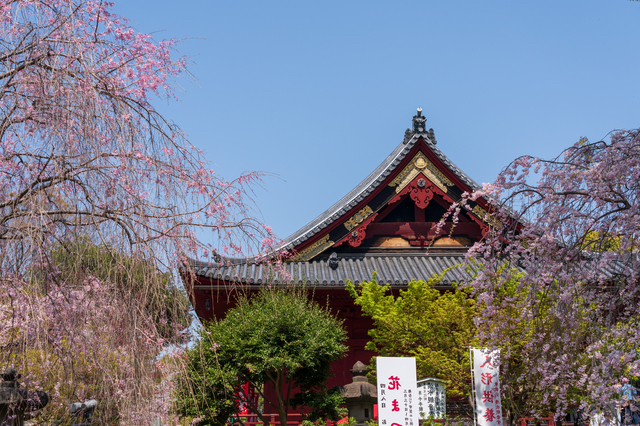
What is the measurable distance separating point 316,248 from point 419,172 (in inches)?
117

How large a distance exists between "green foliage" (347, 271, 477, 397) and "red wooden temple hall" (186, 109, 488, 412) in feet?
7.48

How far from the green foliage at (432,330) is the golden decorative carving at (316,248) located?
2.94 m

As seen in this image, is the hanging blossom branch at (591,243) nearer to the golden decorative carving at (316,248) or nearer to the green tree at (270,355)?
the green tree at (270,355)

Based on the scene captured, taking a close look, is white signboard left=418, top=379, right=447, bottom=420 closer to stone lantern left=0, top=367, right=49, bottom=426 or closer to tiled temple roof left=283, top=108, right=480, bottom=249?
tiled temple roof left=283, top=108, right=480, bottom=249

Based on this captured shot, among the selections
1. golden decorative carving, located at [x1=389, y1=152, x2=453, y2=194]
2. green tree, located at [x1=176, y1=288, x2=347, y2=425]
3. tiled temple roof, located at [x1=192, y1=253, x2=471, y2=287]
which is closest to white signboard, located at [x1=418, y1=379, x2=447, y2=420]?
green tree, located at [x1=176, y1=288, x2=347, y2=425]

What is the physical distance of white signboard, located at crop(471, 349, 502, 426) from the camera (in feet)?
25.5

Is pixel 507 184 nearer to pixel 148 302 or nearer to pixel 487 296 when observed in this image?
pixel 487 296

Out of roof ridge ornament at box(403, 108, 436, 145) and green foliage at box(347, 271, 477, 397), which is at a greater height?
roof ridge ornament at box(403, 108, 436, 145)

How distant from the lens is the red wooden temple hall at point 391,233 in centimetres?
1149

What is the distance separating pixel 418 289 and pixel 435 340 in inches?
34.3

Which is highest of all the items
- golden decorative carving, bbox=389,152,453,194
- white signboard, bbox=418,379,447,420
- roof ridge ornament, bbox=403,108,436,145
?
roof ridge ornament, bbox=403,108,436,145

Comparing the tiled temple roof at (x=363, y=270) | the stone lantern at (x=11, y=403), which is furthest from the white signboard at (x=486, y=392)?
the stone lantern at (x=11, y=403)

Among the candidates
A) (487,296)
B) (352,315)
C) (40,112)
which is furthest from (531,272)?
(352,315)

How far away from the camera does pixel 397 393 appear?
7738mm
